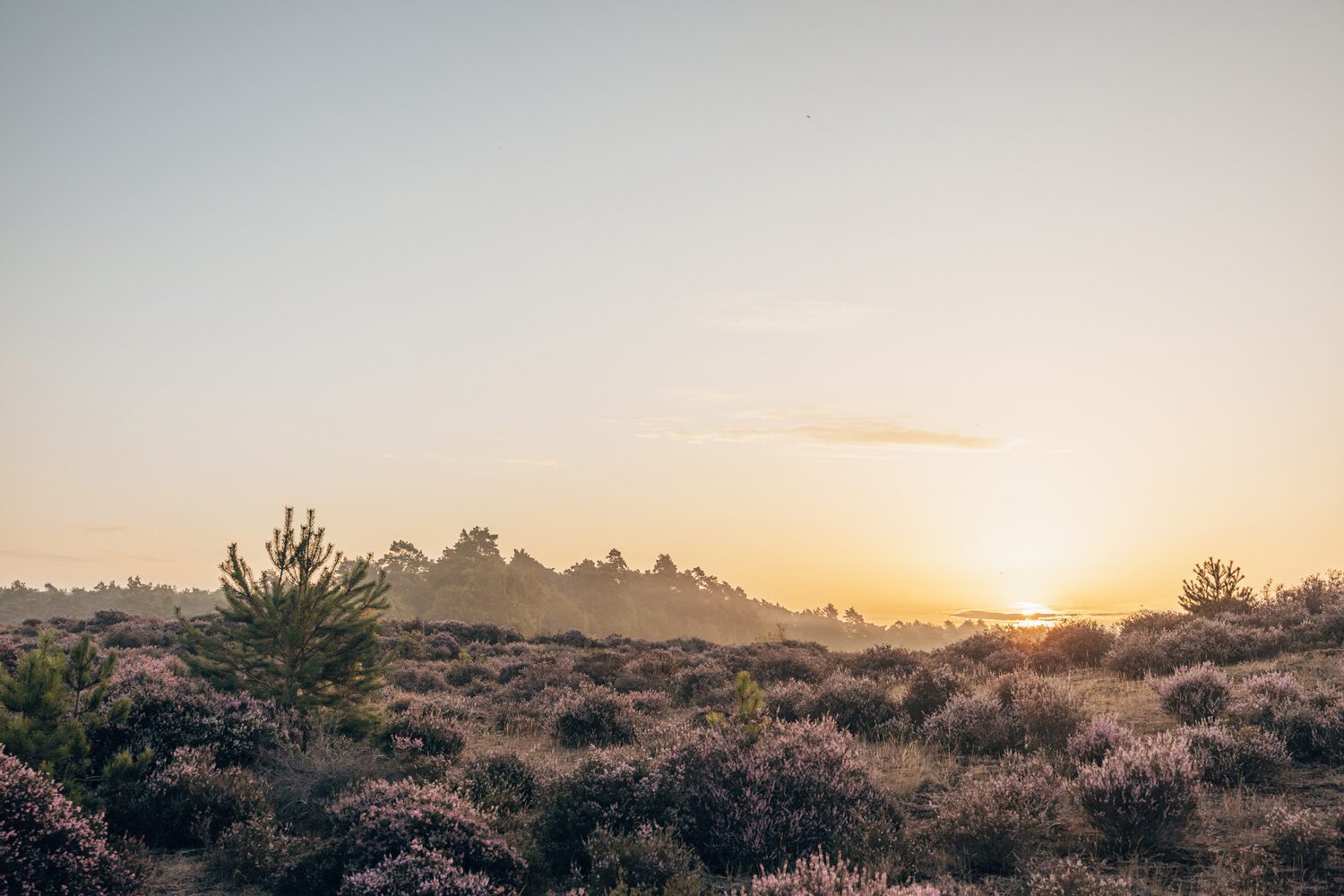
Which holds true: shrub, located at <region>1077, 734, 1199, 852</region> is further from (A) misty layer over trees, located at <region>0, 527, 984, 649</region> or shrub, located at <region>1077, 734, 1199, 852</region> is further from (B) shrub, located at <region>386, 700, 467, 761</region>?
(A) misty layer over trees, located at <region>0, 527, 984, 649</region>

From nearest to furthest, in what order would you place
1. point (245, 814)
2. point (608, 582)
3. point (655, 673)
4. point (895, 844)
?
1. point (895, 844)
2. point (245, 814)
3. point (655, 673)
4. point (608, 582)

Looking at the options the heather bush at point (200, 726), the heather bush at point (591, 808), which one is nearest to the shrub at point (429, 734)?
the heather bush at point (200, 726)

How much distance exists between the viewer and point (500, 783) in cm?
860

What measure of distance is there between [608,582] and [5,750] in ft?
250

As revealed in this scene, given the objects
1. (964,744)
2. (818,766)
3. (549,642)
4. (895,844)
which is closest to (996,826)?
(895,844)

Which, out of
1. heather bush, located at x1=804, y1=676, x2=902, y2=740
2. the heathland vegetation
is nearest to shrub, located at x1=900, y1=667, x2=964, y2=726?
the heathland vegetation

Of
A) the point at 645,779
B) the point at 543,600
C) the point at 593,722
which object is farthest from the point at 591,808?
the point at 543,600

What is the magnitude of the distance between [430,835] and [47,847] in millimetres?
2987

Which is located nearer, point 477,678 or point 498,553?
point 477,678

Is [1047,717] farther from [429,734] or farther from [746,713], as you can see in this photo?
[429,734]

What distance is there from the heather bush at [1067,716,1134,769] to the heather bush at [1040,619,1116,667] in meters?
9.14

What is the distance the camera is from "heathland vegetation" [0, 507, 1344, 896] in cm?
572

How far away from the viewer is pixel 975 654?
59.3 feet

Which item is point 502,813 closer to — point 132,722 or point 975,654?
point 132,722
